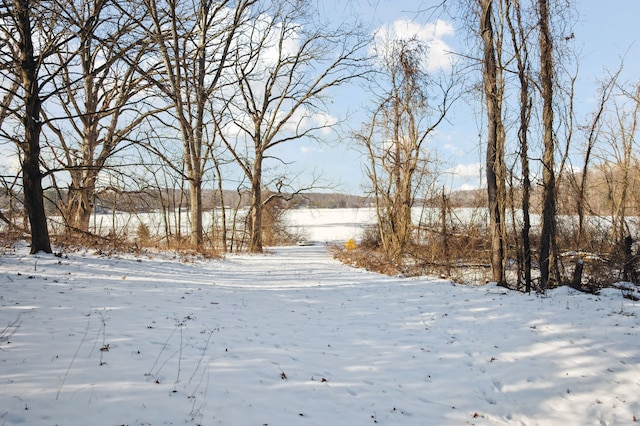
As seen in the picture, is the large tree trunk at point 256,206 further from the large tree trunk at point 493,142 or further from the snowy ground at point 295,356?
the large tree trunk at point 493,142

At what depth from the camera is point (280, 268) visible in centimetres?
1234

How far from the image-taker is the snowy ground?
2.93m

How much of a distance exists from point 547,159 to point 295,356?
7369mm

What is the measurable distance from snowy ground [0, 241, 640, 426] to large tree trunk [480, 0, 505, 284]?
1.60m

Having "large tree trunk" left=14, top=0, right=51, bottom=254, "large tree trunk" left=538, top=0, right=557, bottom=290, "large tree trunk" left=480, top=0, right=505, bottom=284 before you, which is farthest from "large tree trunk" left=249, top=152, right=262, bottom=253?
"large tree trunk" left=538, top=0, right=557, bottom=290

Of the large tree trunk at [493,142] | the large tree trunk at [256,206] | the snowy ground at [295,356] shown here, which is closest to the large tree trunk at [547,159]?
the large tree trunk at [493,142]

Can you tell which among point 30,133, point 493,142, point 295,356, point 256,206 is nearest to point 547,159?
point 493,142

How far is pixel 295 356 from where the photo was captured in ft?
14.3

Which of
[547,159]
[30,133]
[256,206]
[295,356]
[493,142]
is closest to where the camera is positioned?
[295,356]

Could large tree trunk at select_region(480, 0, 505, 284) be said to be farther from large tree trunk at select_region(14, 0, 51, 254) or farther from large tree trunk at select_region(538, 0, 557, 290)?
large tree trunk at select_region(14, 0, 51, 254)

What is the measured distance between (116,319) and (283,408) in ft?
9.50

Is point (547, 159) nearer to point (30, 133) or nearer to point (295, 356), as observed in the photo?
point (295, 356)

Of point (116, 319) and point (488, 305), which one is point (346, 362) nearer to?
point (116, 319)

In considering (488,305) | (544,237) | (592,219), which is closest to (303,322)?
(488,305)
